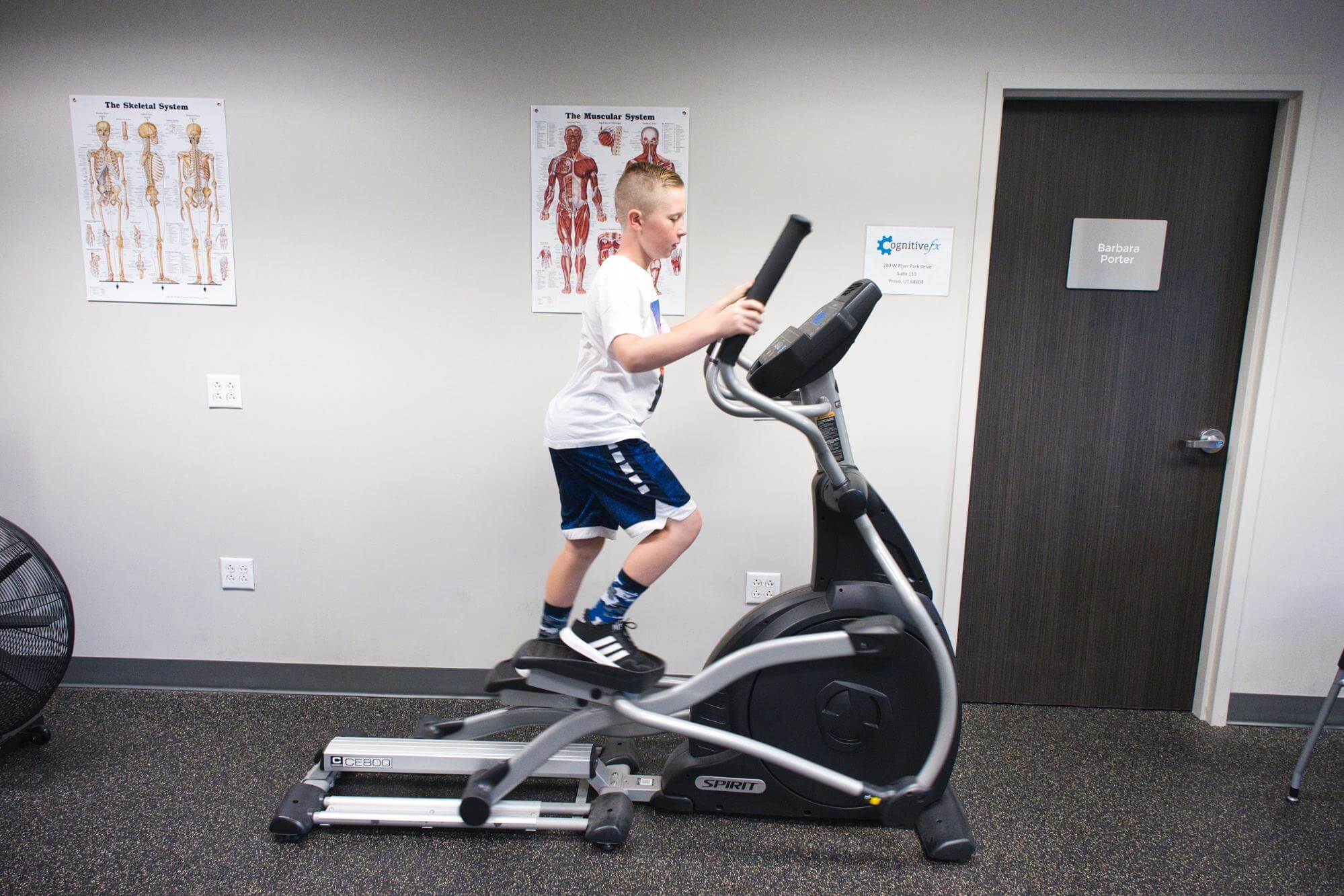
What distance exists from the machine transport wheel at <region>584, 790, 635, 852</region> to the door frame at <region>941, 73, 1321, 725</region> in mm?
1192

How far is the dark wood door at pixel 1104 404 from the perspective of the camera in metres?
1.97

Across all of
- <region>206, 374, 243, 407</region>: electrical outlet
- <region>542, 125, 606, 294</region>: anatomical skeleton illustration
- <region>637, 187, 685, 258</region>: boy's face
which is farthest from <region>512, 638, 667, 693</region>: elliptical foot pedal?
<region>206, 374, 243, 407</region>: electrical outlet

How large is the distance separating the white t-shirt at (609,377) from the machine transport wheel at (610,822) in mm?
846

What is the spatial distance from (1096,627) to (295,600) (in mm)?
2620

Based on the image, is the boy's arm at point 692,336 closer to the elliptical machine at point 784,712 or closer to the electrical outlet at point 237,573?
the elliptical machine at point 784,712

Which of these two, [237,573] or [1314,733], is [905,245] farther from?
[237,573]

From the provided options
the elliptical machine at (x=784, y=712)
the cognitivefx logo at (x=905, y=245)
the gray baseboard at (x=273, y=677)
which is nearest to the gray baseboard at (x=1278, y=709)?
the elliptical machine at (x=784, y=712)

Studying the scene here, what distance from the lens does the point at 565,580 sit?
1.73 metres

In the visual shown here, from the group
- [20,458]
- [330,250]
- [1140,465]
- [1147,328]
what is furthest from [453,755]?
[1147,328]

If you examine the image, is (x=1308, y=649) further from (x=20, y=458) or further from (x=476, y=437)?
(x=20, y=458)

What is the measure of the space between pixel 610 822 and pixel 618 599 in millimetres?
A: 492

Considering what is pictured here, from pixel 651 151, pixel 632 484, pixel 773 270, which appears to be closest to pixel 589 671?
pixel 632 484

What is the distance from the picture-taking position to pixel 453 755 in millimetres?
1611

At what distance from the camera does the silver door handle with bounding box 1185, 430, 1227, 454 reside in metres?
2.04
